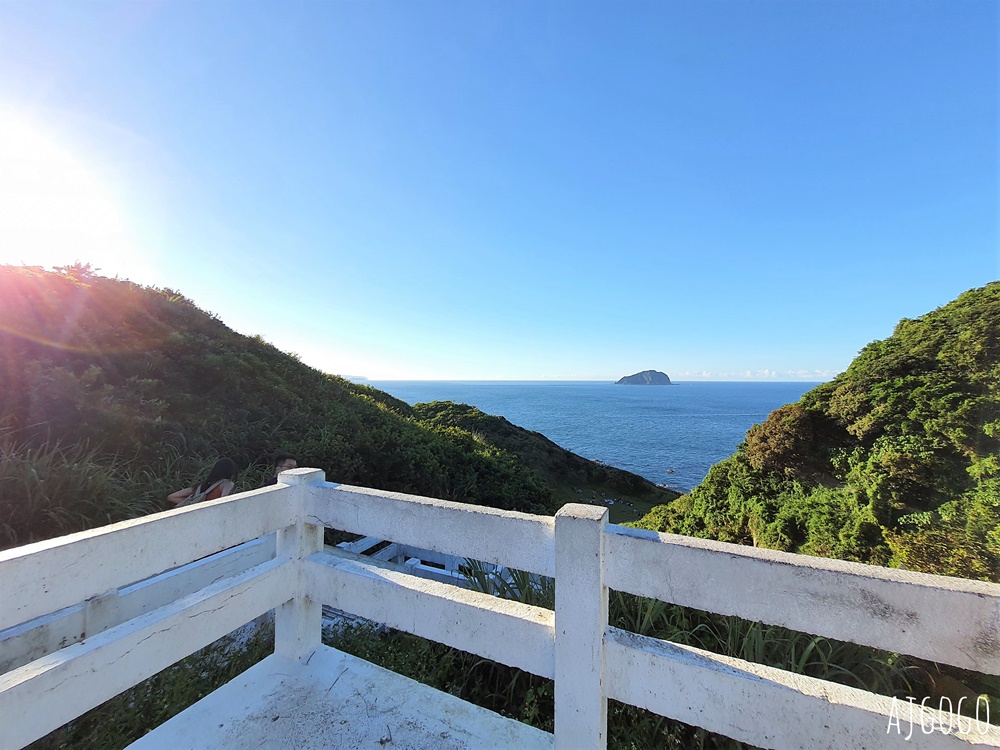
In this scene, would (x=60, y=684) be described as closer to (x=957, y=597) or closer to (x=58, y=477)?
(x=957, y=597)

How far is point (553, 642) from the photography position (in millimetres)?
1918

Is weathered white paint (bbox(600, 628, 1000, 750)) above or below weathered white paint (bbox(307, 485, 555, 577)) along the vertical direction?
below

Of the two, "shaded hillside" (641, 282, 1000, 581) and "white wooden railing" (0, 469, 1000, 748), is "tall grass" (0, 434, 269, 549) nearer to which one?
"white wooden railing" (0, 469, 1000, 748)

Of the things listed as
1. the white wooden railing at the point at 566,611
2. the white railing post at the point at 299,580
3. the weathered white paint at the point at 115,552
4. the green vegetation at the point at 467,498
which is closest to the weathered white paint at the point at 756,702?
the white wooden railing at the point at 566,611

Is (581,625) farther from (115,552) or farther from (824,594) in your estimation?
(115,552)

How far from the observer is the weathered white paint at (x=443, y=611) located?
6.48 ft

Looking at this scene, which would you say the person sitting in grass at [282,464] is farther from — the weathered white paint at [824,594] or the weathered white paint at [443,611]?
the weathered white paint at [824,594]

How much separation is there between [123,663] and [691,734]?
112 inches

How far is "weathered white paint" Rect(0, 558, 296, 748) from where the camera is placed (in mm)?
1562

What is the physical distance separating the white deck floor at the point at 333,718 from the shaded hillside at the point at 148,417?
301 cm

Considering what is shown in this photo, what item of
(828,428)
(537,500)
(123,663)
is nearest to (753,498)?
(828,428)

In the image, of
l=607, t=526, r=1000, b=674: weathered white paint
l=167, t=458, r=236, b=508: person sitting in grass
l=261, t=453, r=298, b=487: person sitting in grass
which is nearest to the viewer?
l=607, t=526, r=1000, b=674: weathered white paint

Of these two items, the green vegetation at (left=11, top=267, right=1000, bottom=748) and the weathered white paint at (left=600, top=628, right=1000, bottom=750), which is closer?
the weathered white paint at (left=600, top=628, right=1000, bottom=750)

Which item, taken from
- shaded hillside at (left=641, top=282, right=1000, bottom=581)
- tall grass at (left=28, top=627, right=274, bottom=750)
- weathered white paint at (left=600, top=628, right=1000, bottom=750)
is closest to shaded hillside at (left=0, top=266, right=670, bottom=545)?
tall grass at (left=28, top=627, right=274, bottom=750)
